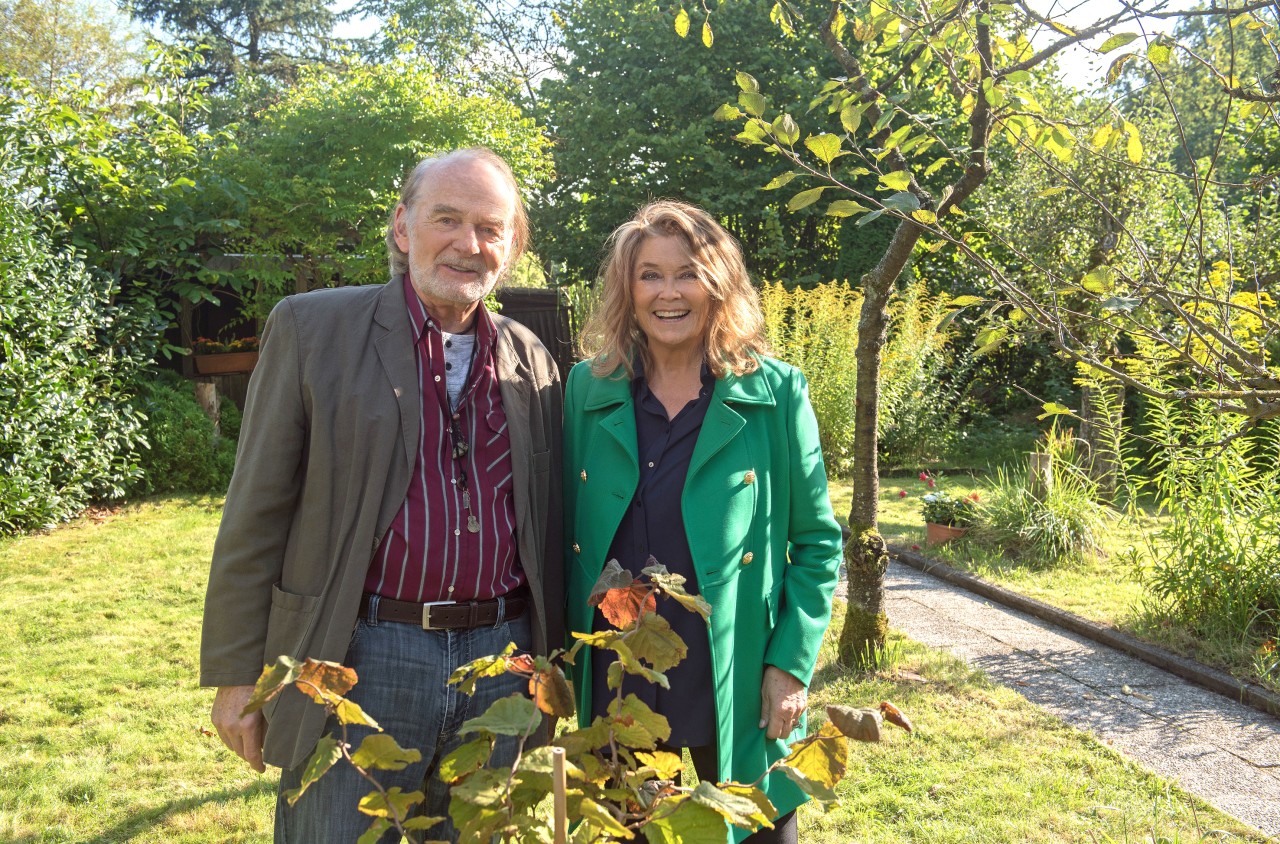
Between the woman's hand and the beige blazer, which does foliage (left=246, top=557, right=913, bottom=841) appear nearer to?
the beige blazer

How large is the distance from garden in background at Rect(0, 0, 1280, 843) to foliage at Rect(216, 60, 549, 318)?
0.18 ft

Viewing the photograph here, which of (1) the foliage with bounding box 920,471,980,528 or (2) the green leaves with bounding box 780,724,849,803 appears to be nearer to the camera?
(2) the green leaves with bounding box 780,724,849,803

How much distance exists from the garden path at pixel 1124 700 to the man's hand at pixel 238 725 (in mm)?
3372

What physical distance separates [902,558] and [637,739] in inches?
283

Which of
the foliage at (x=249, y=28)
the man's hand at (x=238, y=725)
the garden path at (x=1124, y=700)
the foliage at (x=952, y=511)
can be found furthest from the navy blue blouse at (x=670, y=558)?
the foliage at (x=249, y=28)

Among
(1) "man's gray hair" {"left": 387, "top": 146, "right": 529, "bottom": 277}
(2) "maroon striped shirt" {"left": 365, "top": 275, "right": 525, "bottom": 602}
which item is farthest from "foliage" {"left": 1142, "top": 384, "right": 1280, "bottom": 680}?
(2) "maroon striped shirt" {"left": 365, "top": 275, "right": 525, "bottom": 602}

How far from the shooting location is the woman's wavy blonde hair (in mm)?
2355

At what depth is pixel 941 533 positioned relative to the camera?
26.9 feet

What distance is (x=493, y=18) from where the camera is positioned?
99.0 feet

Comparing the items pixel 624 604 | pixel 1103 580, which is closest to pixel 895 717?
pixel 624 604

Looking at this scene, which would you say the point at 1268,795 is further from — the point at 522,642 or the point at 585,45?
the point at 585,45

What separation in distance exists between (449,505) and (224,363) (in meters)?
10.8

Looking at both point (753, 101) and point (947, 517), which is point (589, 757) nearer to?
point (753, 101)

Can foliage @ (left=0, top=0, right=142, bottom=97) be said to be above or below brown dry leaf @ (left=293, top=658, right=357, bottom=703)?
above
